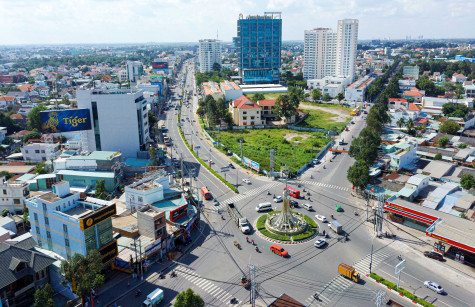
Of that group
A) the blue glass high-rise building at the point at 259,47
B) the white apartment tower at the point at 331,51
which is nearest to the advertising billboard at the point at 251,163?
the blue glass high-rise building at the point at 259,47

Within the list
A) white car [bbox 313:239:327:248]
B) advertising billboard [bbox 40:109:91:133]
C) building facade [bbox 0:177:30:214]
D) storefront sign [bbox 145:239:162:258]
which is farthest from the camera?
advertising billboard [bbox 40:109:91:133]

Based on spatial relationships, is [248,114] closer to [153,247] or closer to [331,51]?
[153,247]

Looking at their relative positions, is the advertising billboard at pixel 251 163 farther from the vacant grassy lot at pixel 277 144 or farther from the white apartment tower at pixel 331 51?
the white apartment tower at pixel 331 51

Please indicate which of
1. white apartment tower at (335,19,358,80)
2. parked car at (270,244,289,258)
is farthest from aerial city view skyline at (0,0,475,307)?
white apartment tower at (335,19,358,80)

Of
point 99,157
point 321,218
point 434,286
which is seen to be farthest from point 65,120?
point 434,286

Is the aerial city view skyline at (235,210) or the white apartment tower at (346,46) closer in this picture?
the aerial city view skyline at (235,210)

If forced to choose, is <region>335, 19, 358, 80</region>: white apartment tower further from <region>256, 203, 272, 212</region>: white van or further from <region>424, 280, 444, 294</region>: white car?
→ <region>424, 280, 444, 294</region>: white car

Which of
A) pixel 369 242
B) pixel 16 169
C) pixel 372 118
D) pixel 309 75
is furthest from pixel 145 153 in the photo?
pixel 309 75
